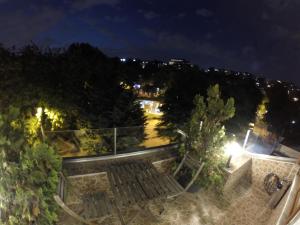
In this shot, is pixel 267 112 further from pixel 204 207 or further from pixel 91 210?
pixel 91 210

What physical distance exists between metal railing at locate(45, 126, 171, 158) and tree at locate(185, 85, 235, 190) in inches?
58.5

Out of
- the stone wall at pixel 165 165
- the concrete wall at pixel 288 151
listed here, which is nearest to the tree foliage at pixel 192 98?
the concrete wall at pixel 288 151

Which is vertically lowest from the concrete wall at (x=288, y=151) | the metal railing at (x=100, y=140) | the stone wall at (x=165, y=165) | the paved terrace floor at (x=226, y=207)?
the paved terrace floor at (x=226, y=207)

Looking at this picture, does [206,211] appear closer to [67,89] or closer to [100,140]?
[100,140]

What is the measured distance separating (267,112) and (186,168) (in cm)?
3449

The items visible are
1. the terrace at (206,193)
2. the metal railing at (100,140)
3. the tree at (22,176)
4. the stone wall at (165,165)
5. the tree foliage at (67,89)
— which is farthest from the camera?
the tree foliage at (67,89)

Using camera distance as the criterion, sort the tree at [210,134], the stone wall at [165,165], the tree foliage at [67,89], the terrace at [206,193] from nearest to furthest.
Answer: the terrace at [206,193] → the tree at [210,134] → the stone wall at [165,165] → the tree foliage at [67,89]

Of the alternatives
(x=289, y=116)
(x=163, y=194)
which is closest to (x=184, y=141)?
(x=163, y=194)

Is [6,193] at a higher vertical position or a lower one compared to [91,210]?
higher

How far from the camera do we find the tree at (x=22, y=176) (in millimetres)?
2463

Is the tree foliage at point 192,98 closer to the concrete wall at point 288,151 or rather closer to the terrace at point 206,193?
the concrete wall at point 288,151

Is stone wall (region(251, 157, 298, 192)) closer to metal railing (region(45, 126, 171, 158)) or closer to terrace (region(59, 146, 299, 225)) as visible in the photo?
terrace (region(59, 146, 299, 225))

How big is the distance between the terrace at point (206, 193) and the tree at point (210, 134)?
1.65ft

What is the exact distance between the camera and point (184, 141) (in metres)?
6.18
